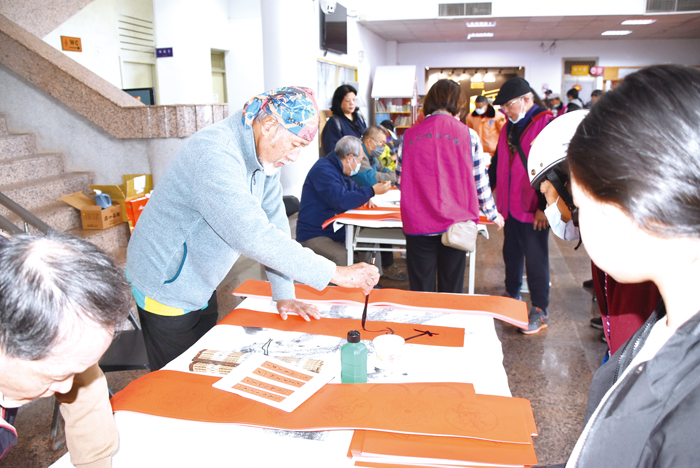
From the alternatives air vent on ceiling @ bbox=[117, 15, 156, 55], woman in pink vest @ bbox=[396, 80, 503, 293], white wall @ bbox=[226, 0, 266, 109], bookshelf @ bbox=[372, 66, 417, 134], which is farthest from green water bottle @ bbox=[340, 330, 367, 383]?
bookshelf @ bbox=[372, 66, 417, 134]

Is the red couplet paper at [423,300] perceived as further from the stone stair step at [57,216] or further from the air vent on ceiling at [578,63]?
the air vent on ceiling at [578,63]

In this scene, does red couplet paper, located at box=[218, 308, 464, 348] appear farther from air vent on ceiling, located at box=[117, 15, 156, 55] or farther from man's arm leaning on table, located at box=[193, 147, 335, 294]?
air vent on ceiling, located at box=[117, 15, 156, 55]

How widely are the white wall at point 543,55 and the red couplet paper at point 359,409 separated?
42.5ft

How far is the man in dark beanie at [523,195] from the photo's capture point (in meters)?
2.88

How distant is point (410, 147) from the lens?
104 inches

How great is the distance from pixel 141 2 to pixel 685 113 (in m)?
7.94

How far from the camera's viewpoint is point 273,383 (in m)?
1.22

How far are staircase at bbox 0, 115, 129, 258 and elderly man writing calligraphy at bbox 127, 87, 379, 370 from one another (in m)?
2.15

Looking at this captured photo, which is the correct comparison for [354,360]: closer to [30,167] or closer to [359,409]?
[359,409]

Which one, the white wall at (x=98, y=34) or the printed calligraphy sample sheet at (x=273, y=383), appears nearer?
the printed calligraphy sample sheet at (x=273, y=383)

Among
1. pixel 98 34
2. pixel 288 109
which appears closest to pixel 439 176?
pixel 288 109

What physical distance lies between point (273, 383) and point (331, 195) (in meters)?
2.09

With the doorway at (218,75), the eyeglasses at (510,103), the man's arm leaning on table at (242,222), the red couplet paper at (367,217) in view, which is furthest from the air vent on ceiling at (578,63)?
the man's arm leaning on table at (242,222)

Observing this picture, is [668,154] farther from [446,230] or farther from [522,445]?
[446,230]
